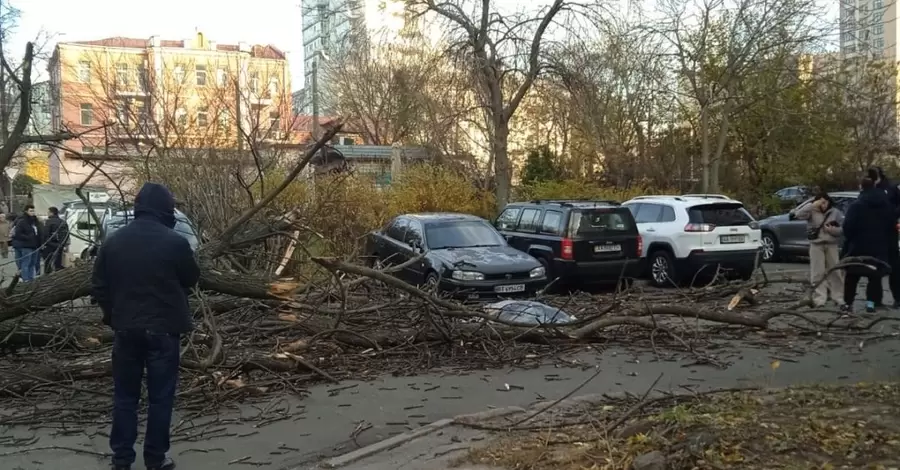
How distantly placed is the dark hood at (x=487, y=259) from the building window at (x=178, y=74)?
52.6ft

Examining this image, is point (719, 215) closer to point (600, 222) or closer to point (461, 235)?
point (600, 222)

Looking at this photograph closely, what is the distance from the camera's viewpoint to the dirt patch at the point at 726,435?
180 inches

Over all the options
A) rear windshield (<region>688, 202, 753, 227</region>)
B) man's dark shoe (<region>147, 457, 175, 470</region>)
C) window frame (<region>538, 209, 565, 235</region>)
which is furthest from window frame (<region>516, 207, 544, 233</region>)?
man's dark shoe (<region>147, 457, 175, 470</region>)

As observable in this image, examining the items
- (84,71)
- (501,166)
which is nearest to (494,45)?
(501,166)

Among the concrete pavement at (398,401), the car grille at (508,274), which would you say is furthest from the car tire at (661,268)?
the concrete pavement at (398,401)

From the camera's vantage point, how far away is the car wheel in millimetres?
19328

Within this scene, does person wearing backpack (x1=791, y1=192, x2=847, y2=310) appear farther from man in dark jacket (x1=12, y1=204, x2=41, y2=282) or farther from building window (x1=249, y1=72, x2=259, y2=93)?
building window (x1=249, y1=72, x2=259, y2=93)

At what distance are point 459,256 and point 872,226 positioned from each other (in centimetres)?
587

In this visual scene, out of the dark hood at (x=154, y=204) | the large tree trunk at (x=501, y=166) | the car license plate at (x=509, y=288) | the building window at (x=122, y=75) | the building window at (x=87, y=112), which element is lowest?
the car license plate at (x=509, y=288)

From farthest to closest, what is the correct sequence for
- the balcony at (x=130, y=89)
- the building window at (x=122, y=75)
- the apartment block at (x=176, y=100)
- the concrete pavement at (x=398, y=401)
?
the building window at (x=122, y=75)
the balcony at (x=130, y=89)
the apartment block at (x=176, y=100)
the concrete pavement at (x=398, y=401)

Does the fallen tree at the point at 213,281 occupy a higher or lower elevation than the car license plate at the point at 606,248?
higher

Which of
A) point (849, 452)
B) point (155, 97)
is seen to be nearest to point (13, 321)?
point (849, 452)

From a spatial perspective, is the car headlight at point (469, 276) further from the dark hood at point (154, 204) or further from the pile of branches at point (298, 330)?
the dark hood at point (154, 204)

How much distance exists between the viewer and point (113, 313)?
5.22 meters
